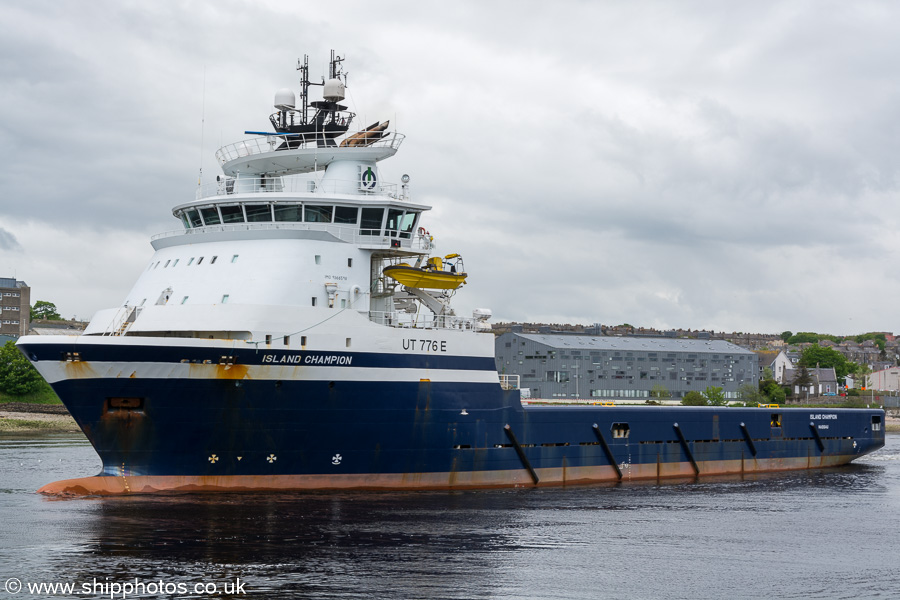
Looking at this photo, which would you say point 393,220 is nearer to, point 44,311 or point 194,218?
point 194,218

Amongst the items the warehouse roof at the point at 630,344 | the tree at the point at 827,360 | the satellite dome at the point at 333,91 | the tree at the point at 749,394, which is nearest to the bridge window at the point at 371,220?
the satellite dome at the point at 333,91

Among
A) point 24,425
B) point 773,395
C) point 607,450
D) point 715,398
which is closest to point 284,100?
point 607,450

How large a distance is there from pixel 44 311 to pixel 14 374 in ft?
167

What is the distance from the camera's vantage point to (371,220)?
87.9 feet

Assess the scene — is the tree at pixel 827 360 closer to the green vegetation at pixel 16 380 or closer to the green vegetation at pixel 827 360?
the green vegetation at pixel 827 360

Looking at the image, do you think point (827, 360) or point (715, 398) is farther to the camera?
point (827, 360)

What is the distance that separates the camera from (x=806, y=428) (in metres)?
37.7

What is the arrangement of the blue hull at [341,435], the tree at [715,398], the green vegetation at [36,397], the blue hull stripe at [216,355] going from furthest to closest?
the tree at [715,398] < the green vegetation at [36,397] < the blue hull at [341,435] < the blue hull stripe at [216,355]

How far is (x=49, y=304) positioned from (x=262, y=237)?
331ft

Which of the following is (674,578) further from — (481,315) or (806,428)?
(806,428)

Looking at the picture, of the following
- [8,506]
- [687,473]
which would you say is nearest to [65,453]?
[8,506]

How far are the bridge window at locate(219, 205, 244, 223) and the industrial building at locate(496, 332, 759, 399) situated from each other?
184ft

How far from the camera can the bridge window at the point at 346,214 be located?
86.6ft

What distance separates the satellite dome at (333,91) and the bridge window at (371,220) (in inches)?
174
